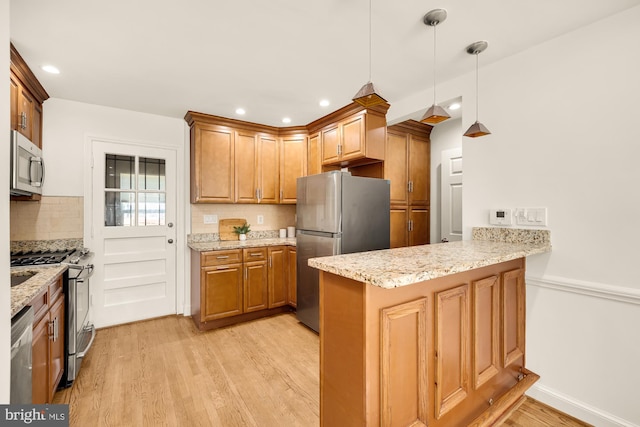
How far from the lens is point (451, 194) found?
346 centimetres

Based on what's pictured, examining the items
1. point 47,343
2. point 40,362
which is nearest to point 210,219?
point 47,343

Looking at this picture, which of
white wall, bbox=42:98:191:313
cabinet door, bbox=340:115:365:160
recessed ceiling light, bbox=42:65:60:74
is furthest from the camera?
cabinet door, bbox=340:115:365:160

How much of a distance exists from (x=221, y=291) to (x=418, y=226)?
255 cm

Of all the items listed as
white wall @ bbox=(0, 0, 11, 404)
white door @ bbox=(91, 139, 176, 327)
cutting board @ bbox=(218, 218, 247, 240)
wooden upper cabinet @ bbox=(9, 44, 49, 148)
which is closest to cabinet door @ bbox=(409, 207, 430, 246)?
cutting board @ bbox=(218, 218, 247, 240)

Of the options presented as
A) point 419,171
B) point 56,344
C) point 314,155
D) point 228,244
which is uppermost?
point 314,155

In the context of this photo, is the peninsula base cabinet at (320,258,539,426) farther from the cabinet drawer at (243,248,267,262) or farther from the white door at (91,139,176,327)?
the white door at (91,139,176,327)

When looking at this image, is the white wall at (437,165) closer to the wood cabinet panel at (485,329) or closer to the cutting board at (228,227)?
the wood cabinet panel at (485,329)

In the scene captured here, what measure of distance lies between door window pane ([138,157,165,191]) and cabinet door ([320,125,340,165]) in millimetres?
1961

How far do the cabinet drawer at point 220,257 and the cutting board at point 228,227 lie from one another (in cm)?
53

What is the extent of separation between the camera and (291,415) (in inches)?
71.9

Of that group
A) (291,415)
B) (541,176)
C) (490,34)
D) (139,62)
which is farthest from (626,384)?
(139,62)

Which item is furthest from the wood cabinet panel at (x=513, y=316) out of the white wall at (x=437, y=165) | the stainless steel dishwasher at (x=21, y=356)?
the stainless steel dishwasher at (x=21, y=356)

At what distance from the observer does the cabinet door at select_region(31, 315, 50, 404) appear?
1.49 m

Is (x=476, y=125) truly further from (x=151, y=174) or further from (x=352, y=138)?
(x=151, y=174)
